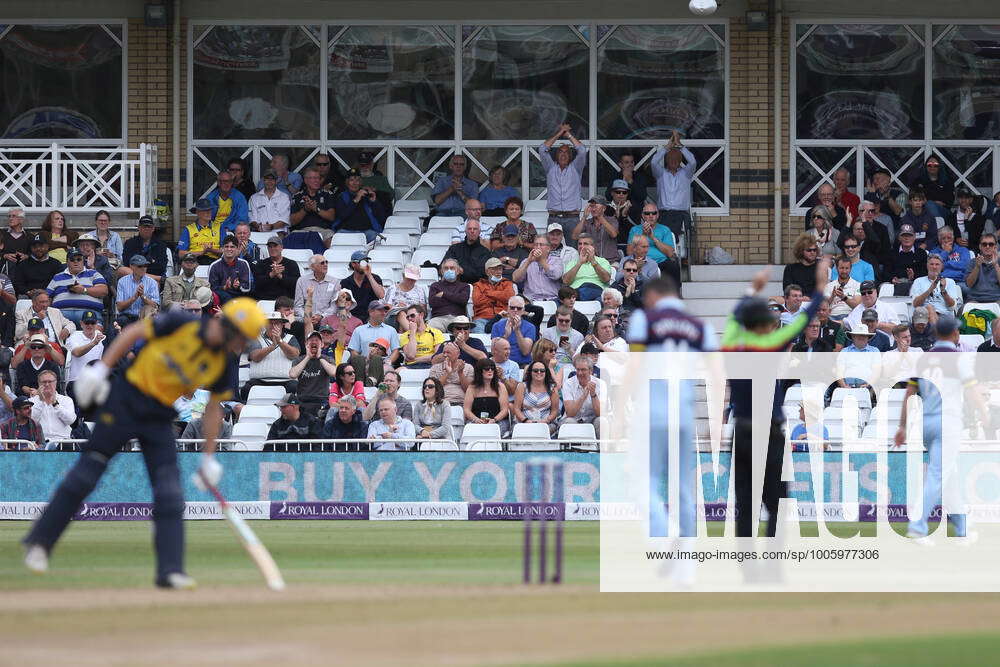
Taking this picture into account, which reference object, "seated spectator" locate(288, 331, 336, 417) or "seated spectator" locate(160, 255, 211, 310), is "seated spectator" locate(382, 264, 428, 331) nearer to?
"seated spectator" locate(288, 331, 336, 417)

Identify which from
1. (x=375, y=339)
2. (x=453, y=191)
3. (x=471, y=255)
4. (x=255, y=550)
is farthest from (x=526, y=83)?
(x=255, y=550)

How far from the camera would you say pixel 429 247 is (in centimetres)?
2317

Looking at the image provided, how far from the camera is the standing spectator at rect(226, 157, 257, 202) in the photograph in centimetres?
2414

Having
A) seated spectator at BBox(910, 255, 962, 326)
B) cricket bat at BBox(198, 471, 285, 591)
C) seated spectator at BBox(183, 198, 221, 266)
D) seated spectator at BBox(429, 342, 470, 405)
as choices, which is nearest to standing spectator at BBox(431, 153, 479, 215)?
seated spectator at BBox(183, 198, 221, 266)

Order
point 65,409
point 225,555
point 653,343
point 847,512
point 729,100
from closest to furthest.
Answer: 1. point 653,343
2. point 225,555
3. point 847,512
4. point 65,409
5. point 729,100

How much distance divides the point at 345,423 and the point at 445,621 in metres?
9.38

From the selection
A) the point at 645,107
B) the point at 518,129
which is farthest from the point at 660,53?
the point at 518,129

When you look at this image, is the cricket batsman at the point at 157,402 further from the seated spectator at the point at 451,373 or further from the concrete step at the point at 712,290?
the concrete step at the point at 712,290

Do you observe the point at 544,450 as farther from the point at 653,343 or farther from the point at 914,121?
the point at 914,121

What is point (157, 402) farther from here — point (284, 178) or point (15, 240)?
point (284, 178)

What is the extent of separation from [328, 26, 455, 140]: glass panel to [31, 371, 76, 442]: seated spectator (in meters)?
7.91

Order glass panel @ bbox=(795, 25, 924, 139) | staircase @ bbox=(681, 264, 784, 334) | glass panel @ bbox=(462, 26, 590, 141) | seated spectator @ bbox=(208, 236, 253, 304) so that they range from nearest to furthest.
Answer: seated spectator @ bbox=(208, 236, 253, 304) → staircase @ bbox=(681, 264, 784, 334) → glass panel @ bbox=(795, 25, 924, 139) → glass panel @ bbox=(462, 26, 590, 141)

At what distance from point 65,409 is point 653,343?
34.7ft

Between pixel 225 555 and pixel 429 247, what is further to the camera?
pixel 429 247
